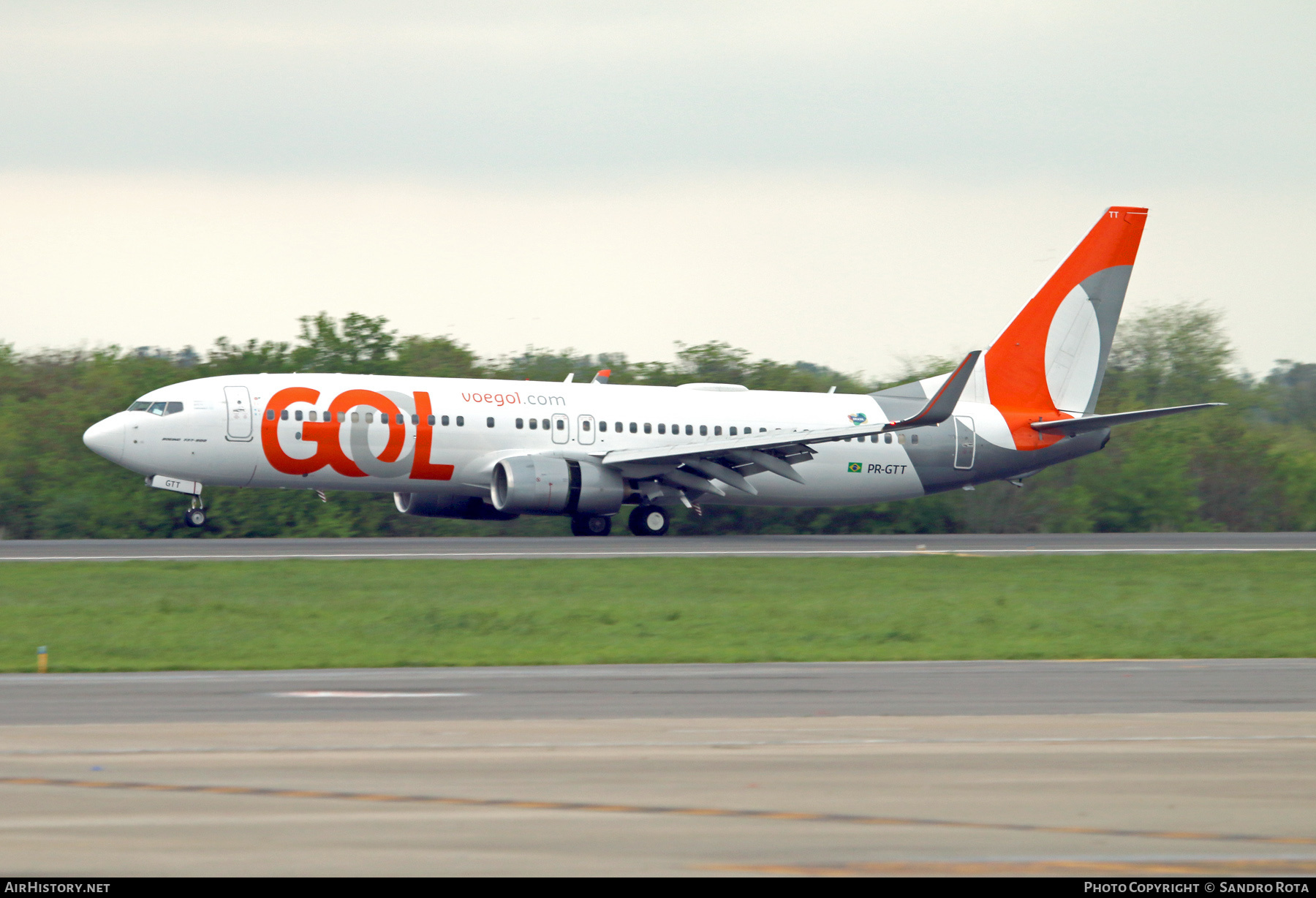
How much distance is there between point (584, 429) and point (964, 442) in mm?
10865

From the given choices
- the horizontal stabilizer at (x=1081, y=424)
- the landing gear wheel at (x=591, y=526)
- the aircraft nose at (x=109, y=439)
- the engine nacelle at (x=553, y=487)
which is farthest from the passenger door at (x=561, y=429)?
the horizontal stabilizer at (x=1081, y=424)

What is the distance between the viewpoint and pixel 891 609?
2302 centimetres

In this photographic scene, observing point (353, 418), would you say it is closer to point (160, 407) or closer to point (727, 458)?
point (160, 407)

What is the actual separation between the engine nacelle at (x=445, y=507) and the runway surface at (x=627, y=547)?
2.77ft

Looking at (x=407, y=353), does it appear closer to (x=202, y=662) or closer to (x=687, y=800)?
(x=202, y=662)

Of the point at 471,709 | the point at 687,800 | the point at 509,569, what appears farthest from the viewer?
the point at 509,569

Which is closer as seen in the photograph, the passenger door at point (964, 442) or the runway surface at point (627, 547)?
the runway surface at point (627, 547)

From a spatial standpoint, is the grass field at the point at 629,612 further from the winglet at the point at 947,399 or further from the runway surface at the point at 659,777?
the winglet at the point at 947,399

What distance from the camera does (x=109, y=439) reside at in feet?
114

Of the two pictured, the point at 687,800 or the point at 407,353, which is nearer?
the point at 687,800

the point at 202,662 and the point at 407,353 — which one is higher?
the point at 407,353

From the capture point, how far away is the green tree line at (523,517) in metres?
41.9
